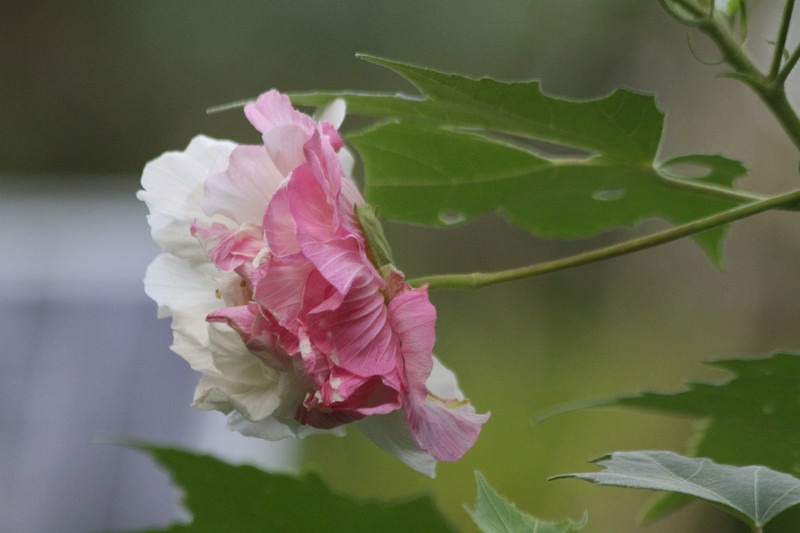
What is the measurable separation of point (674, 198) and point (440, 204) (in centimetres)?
8

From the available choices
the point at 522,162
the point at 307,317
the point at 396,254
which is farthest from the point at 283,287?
the point at 396,254

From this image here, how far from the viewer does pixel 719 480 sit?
201mm

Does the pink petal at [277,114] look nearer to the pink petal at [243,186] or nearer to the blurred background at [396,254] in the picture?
the pink petal at [243,186]

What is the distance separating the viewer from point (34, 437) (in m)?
1.45

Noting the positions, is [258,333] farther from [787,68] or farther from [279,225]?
[787,68]

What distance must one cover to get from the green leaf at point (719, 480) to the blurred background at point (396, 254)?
2.50 feet

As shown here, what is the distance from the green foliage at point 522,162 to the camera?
24cm

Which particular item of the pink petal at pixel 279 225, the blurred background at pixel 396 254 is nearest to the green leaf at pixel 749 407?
the pink petal at pixel 279 225

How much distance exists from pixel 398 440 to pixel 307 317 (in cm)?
4

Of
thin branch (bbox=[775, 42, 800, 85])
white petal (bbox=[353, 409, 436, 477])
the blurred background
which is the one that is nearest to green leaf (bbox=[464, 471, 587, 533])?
white petal (bbox=[353, 409, 436, 477])

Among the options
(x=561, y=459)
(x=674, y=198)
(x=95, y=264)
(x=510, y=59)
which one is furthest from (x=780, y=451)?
(x=510, y=59)

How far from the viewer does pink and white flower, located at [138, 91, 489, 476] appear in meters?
0.19

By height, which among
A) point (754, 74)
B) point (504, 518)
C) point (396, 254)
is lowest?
point (396, 254)

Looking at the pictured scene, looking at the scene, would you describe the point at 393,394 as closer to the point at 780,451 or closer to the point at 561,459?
the point at 780,451
